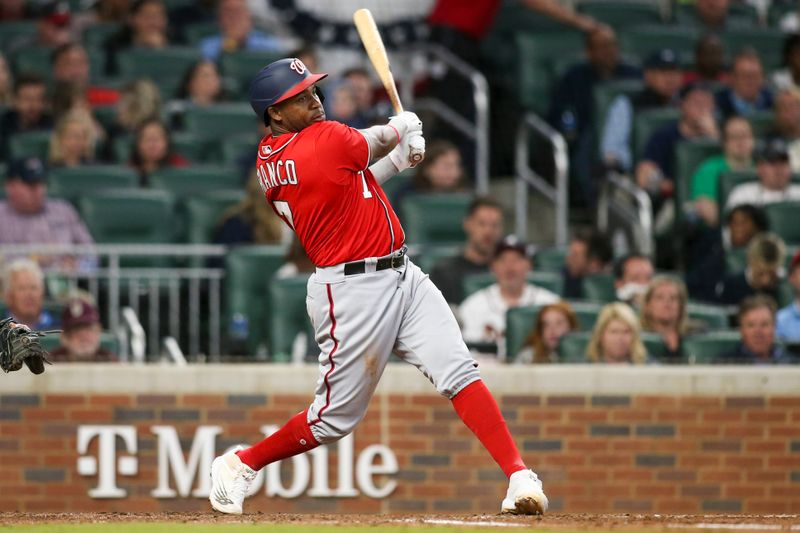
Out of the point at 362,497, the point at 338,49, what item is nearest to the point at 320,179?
the point at 362,497

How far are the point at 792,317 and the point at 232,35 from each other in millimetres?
5197

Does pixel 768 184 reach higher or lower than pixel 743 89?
lower

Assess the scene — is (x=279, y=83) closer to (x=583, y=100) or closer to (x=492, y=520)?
(x=492, y=520)

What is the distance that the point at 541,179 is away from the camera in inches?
484

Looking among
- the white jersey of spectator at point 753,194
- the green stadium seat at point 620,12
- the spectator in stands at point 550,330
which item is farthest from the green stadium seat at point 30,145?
the green stadium seat at point 620,12

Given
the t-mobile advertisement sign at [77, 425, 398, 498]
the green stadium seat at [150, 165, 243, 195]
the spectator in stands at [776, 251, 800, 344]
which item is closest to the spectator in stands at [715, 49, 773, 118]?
the spectator in stands at [776, 251, 800, 344]

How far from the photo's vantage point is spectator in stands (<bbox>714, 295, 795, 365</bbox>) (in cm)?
866

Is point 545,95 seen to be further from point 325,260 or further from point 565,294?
point 325,260

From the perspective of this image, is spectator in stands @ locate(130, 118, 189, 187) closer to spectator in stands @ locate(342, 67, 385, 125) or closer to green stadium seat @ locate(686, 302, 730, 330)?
spectator in stands @ locate(342, 67, 385, 125)

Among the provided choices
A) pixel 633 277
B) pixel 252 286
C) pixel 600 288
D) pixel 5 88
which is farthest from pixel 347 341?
pixel 5 88

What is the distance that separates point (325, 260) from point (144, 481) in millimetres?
2706

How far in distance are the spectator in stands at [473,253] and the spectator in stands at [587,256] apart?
21.3 inches

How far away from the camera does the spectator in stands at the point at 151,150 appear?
10539mm


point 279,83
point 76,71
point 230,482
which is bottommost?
point 230,482
